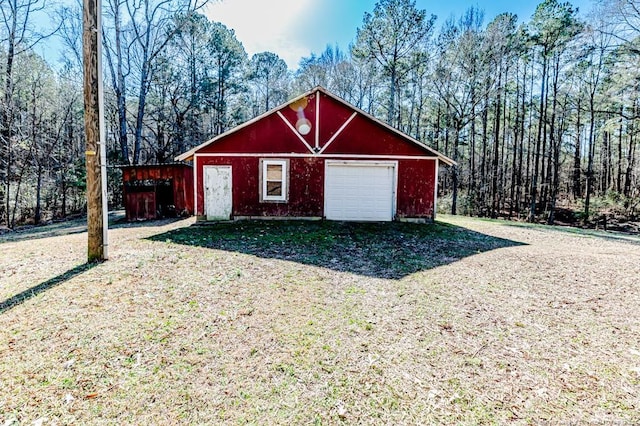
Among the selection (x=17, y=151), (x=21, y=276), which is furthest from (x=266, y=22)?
(x=17, y=151)

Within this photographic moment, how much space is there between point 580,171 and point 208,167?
2802 cm

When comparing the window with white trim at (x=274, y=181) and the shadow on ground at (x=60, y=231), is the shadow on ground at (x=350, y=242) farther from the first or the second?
the shadow on ground at (x=60, y=231)

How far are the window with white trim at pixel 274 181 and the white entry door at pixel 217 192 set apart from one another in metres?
1.24

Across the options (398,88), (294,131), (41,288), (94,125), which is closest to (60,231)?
(94,125)

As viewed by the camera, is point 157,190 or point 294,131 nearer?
point 294,131

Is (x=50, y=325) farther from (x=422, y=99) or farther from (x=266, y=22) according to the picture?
(x=422, y=99)

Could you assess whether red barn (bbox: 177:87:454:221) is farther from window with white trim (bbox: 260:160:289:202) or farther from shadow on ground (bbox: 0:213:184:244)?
shadow on ground (bbox: 0:213:184:244)

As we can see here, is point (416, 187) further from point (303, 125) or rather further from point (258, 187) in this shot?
point (258, 187)

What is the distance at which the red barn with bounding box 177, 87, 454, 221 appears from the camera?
36.3 feet

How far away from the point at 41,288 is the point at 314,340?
4246 mm

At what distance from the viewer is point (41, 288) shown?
466cm

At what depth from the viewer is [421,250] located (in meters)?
7.70

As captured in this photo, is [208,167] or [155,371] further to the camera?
[208,167]

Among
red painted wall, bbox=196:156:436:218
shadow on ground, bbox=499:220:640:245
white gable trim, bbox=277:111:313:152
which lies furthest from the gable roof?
shadow on ground, bbox=499:220:640:245
